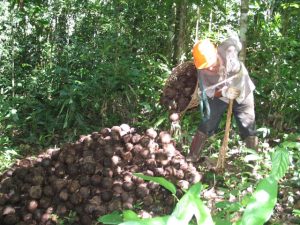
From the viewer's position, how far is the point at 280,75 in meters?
5.16

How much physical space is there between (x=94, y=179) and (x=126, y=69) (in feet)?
6.82

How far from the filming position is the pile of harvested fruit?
10.8ft

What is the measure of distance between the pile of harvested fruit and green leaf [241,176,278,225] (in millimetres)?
2067

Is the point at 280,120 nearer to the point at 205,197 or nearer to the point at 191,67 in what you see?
the point at 191,67

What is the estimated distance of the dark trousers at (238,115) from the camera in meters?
4.13

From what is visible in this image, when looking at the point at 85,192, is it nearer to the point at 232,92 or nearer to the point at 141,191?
the point at 141,191

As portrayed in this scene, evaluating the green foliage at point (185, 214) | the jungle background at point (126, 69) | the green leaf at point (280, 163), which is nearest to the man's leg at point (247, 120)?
the jungle background at point (126, 69)

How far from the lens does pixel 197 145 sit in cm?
420

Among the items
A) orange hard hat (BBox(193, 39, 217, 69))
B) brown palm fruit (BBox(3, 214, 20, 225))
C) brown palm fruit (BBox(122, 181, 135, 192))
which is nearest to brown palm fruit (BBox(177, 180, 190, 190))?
brown palm fruit (BBox(122, 181, 135, 192))

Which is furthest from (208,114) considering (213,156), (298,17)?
(298,17)

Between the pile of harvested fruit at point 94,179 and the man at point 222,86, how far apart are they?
466 millimetres

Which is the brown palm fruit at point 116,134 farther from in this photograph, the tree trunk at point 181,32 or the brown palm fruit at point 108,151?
the tree trunk at point 181,32

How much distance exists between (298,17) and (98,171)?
11.9ft

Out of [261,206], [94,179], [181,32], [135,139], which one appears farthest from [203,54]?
[261,206]
